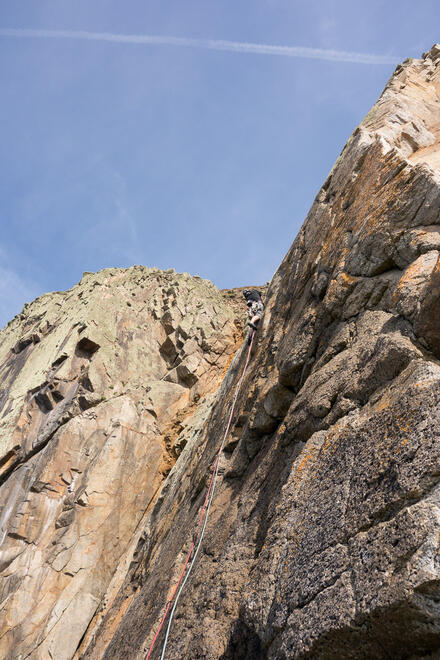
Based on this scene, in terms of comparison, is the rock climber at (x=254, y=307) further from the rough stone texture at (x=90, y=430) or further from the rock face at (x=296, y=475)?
the rough stone texture at (x=90, y=430)

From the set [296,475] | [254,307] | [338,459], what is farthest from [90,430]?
[338,459]

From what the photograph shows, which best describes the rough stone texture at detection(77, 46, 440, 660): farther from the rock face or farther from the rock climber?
the rock climber

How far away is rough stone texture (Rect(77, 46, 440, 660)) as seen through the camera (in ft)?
12.5

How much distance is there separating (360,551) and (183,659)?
385 centimetres

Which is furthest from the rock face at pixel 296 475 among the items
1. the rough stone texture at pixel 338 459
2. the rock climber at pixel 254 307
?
the rock climber at pixel 254 307

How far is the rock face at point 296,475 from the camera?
3.99 meters

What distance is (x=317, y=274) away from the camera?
862 cm

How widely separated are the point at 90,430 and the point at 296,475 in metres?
15.3

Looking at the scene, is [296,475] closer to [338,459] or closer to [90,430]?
[338,459]

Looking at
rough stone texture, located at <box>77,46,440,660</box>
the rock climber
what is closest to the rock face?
rough stone texture, located at <box>77,46,440,660</box>

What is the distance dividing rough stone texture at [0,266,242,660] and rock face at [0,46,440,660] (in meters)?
0.09

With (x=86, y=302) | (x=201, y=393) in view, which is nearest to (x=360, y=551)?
(x=201, y=393)

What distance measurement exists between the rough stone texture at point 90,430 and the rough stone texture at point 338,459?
427 cm

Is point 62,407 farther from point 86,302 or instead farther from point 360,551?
point 360,551
